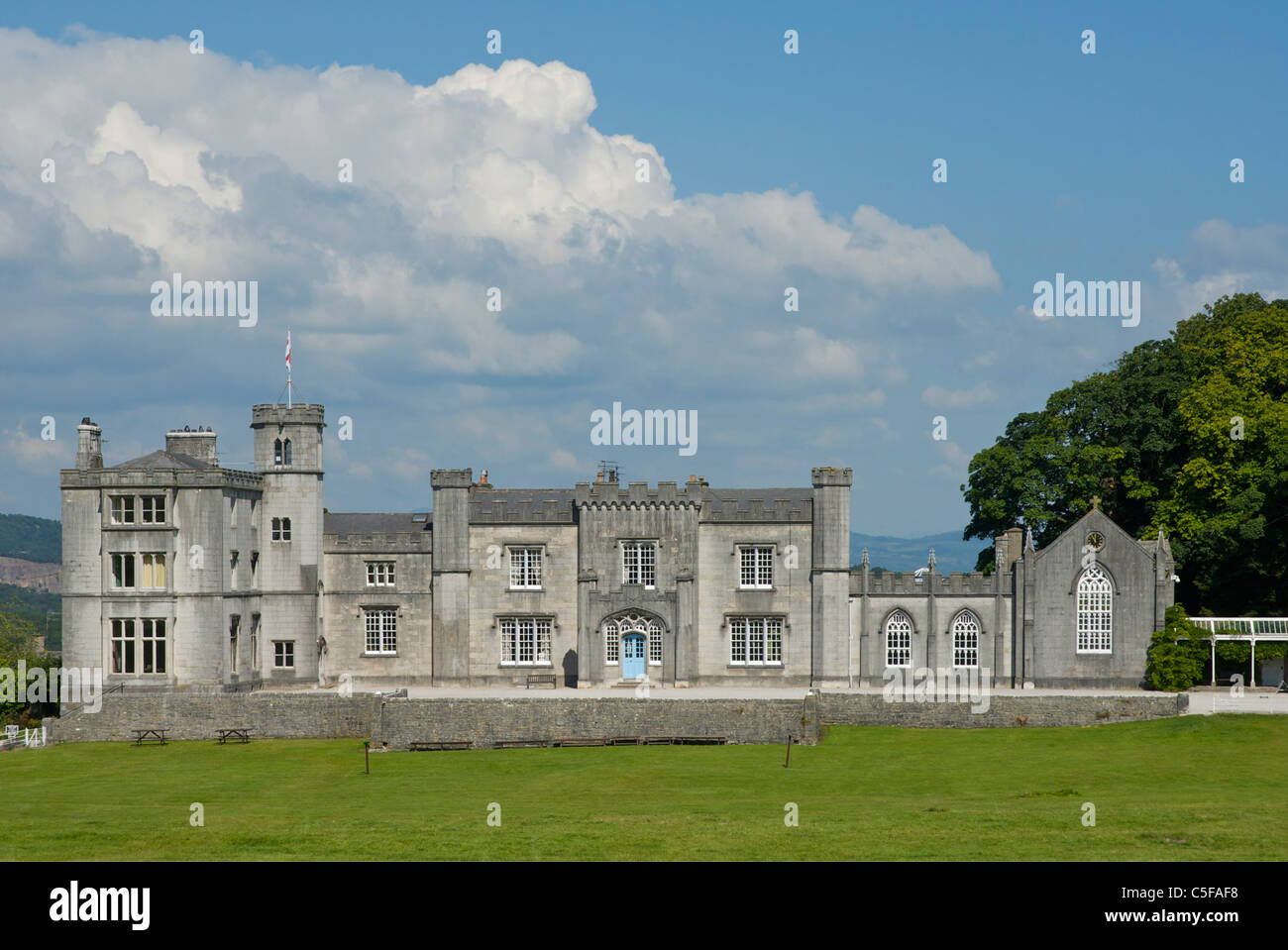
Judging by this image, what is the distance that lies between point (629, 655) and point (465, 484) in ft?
29.4

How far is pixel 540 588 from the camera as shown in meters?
53.7

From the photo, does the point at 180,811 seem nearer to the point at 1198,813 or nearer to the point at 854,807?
the point at 854,807

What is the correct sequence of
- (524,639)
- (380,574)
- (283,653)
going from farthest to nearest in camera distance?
(380,574) → (524,639) → (283,653)

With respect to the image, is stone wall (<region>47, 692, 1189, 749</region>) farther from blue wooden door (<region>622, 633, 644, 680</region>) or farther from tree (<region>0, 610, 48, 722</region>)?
tree (<region>0, 610, 48, 722</region>)

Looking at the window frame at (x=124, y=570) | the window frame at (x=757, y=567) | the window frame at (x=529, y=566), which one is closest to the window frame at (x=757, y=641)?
the window frame at (x=757, y=567)

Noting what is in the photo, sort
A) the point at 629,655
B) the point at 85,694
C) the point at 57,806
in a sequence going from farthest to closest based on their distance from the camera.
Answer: the point at 629,655 → the point at 85,694 → the point at 57,806

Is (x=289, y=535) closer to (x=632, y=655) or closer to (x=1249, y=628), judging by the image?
(x=632, y=655)

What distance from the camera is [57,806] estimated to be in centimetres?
3438

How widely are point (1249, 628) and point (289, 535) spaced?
3519cm

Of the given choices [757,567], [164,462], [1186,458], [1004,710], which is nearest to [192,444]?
[164,462]

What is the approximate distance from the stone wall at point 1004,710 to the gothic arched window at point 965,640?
17.7ft

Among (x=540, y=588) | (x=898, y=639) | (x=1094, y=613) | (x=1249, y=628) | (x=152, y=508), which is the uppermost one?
(x=152, y=508)

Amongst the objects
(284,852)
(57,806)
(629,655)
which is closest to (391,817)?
(284,852)

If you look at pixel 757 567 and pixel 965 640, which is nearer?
pixel 965 640
